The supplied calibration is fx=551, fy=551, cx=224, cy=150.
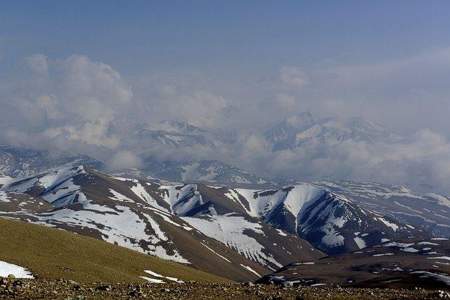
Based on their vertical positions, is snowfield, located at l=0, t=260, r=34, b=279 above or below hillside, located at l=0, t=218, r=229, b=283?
above

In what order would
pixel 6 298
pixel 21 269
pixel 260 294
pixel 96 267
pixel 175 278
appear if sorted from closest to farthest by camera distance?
pixel 6 298, pixel 260 294, pixel 21 269, pixel 96 267, pixel 175 278

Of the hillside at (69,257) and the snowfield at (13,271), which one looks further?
the hillside at (69,257)

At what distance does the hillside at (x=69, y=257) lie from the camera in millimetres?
63969

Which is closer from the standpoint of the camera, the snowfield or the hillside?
the snowfield

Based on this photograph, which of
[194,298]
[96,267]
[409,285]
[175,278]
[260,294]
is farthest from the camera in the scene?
[175,278]

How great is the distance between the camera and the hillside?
210ft

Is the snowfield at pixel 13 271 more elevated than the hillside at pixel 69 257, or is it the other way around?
the snowfield at pixel 13 271

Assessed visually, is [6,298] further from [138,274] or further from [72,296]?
[138,274]

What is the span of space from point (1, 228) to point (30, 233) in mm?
4631

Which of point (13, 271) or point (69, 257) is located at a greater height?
point (13, 271)

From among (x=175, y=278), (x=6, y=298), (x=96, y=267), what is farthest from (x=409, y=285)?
(x=6, y=298)

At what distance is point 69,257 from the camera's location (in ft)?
262

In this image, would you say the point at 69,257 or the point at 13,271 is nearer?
the point at 13,271

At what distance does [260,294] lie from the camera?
35.4 meters
